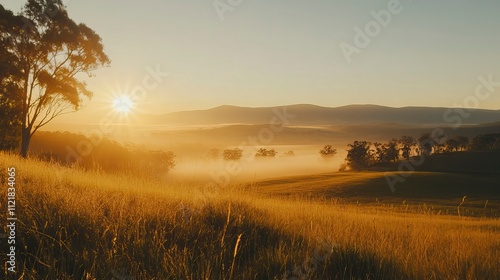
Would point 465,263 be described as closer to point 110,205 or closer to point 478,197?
point 110,205

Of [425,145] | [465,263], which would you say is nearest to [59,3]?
[465,263]

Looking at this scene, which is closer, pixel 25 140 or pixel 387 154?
pixel 25 140

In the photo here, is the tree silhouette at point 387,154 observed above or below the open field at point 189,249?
below

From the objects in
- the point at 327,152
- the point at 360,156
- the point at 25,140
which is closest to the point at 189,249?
the point at 25,140

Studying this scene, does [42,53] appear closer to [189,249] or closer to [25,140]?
[25,140]

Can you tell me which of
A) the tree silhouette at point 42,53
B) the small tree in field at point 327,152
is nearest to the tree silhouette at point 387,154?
the small tree in field at point 327,152

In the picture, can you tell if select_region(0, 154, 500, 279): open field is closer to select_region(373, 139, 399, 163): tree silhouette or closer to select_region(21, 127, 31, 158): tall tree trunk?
select_region(21, 127, 31, 158): tall tree trunk

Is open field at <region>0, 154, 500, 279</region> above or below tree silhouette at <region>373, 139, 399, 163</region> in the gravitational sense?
above

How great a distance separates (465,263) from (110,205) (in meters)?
5.26

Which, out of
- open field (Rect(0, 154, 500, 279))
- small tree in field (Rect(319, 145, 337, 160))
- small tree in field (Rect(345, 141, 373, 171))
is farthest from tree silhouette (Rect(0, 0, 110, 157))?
small tree in field (Rect(319, 145, 337, 160))

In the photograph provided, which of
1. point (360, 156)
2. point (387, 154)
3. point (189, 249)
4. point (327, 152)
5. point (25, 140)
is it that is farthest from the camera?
point (327, 152)

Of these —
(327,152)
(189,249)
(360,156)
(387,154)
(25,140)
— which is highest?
(25,140)

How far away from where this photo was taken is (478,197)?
2302 inches

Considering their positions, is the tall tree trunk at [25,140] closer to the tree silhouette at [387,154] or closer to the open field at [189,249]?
the open field at [189,249]
